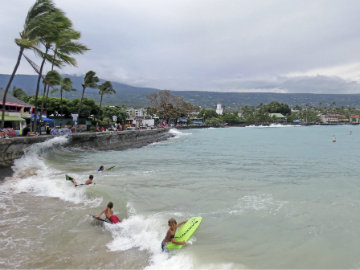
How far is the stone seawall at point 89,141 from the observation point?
55.1 feet

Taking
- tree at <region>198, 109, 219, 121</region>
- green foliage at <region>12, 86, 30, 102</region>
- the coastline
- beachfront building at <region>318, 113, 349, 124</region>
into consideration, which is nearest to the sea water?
the coastline

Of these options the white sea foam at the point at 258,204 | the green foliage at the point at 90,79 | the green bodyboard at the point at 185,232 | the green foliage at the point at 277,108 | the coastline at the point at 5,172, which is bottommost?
the coastline at the point at 5,172

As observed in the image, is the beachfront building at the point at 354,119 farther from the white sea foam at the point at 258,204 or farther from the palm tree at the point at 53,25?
the white sea foam at the point at 258,204

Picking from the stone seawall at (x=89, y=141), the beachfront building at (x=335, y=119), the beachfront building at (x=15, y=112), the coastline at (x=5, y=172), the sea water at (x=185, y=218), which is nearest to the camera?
the sea water at (x=185, y=218)

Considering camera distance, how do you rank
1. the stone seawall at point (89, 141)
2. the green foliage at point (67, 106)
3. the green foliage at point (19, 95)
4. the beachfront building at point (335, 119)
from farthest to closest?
the beachfront building at point (335, 119), the green foliage at point (19, 95), the green foliage at point (67, 106), the stone seawall at point (89, 141)

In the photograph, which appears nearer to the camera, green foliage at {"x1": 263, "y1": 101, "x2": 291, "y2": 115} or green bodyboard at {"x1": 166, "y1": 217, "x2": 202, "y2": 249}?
green bodyboard at {"x1": 166, "y1": 217, "x2": 202, "y2": 249}

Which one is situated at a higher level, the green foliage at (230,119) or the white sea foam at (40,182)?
the green foliage at (230,119)

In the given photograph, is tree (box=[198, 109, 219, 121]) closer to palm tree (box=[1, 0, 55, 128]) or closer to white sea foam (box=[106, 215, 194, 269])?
palm tree (box=[1, 0, 55, 128])

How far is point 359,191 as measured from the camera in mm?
11305

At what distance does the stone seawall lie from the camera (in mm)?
16781

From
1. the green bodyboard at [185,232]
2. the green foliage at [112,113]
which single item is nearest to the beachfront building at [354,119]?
the green foliage at [112,113]

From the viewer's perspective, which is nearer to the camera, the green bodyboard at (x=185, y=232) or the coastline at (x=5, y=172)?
the green bodyboard at (x=185, y=232)

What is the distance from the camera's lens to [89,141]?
29234 mm

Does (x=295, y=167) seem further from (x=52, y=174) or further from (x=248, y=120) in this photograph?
(x=248, y=120)
